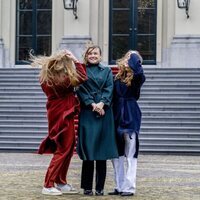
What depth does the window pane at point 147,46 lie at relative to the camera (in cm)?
2564

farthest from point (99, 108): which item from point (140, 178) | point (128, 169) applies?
point (140, 178)

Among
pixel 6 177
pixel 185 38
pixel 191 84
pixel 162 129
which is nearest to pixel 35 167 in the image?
pixel 6 177

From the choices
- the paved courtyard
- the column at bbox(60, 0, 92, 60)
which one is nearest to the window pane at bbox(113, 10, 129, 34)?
the column at bbox(60, 0, 92, 60)

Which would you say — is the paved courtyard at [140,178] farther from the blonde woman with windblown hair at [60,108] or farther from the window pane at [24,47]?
the window pane at [24,47]

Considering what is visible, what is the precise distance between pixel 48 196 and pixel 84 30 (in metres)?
16.6

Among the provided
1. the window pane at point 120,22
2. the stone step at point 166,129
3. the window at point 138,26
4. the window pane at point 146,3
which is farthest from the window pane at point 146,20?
the stone step at point 166,129

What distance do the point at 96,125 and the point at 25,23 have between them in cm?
1801

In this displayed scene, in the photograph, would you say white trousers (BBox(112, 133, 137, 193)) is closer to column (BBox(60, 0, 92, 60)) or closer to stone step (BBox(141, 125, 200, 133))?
stone step (BBox(141, 125, 200, 133))

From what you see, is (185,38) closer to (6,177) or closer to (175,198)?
(6,177)

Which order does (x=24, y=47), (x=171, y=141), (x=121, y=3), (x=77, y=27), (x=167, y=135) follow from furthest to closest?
(x=24, y=47) < (x=121, y=3) < (x=77, y=27) < (x=167, y=135) < (x=171, y=141)

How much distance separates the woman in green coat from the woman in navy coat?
0.13 meters

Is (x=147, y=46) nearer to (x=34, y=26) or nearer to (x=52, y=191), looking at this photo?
(x=34, y=26)

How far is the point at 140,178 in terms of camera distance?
35.7 ft

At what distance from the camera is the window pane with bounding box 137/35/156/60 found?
84.1 feet
